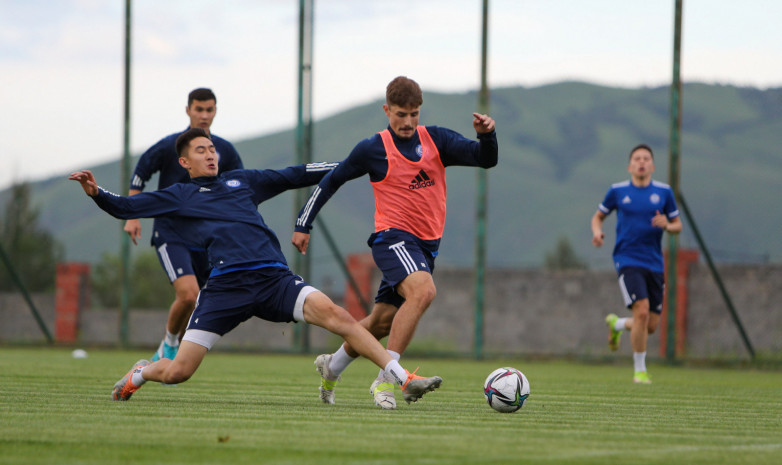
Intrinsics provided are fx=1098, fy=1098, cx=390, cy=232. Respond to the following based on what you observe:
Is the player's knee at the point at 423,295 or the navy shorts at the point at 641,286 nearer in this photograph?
the player's knee at the point at 423,295

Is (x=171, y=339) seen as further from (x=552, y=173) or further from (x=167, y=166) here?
(x=552, y=173)

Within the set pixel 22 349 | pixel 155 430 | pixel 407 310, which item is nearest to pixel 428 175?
pixel 407 310

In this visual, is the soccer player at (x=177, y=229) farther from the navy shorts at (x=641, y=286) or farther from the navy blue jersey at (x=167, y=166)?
the navy shorts at (x=641, y=286)

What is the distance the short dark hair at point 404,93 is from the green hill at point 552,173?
348ft

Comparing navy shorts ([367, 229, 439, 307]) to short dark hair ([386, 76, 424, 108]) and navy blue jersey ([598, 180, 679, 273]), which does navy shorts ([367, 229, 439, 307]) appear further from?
navy blue jersey ([598, 180, 679, 273])

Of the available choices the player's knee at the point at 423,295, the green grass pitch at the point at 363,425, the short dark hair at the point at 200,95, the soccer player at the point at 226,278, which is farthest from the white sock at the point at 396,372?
the short dark hair at the point at 200,95

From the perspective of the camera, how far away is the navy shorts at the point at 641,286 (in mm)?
10125

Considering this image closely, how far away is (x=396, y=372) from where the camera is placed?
19.0ft

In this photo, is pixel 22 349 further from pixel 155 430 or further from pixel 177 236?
pixel 155 430

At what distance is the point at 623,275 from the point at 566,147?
551ft

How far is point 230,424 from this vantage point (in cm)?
502

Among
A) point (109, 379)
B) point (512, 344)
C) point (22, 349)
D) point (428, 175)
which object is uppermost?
point (428, 175)

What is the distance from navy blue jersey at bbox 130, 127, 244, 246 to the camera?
8.26 m

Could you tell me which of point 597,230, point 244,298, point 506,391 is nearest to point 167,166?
point 244,298
